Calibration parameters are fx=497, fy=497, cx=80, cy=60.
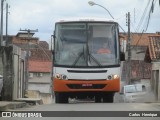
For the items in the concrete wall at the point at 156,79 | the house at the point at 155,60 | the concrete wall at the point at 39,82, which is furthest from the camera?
the concrete wall at the point at 39,82

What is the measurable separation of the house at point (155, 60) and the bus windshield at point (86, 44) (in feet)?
51.7

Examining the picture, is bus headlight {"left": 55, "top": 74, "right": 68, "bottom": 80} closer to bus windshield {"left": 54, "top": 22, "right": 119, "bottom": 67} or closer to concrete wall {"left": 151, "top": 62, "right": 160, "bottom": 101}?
bus windshield {"left": 54, "top": 22, "right": 119, "bottom": 67}

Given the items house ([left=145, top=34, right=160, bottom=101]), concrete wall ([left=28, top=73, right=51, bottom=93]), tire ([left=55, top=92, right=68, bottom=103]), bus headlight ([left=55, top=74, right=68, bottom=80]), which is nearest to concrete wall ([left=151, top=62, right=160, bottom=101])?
house ([left=145, top=34, right=160, bottom=101])

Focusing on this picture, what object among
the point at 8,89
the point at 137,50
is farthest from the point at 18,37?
the point at 8,89

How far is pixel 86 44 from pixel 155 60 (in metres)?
21.1

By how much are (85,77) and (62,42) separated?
1687mm

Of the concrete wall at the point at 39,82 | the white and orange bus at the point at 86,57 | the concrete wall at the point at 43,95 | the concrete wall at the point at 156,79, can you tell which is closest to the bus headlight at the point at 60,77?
the white and orange bus at the point at 86,57

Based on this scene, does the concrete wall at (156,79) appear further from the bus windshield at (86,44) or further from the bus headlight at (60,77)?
the bus headlight at (60,77)

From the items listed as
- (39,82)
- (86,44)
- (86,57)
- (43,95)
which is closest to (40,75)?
(39,82)

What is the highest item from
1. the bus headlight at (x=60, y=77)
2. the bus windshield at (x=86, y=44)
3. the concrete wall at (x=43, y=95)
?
the bus windshield at (x=86, y=44)

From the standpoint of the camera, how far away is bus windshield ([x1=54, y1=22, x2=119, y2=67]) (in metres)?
19.6

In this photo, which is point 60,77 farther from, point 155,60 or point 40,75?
point 40,75

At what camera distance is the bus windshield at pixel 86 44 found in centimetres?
1959

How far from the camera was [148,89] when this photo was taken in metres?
41.0
